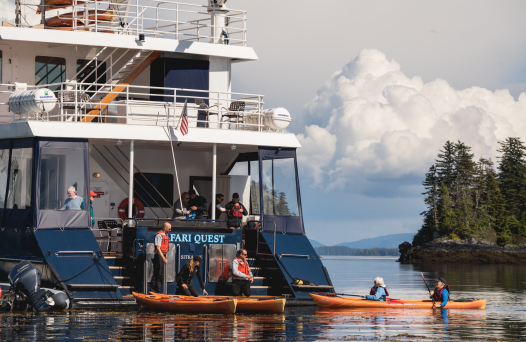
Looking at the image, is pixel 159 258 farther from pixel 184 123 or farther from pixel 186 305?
pixel 184 123

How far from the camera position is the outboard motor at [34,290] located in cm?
1382

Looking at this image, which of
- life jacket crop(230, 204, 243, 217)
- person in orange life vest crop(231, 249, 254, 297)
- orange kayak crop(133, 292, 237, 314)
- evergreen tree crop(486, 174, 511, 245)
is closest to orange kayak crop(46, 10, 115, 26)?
life jacket crop(230, 204, 243, 217)

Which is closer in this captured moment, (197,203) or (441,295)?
(441,295)

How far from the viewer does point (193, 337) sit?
1082 cm

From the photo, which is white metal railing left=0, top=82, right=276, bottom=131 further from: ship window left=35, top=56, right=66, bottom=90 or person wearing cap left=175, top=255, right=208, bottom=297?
person wearing cap left=175, top=255, right=208, bottom=297

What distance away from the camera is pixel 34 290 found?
45.5 ft

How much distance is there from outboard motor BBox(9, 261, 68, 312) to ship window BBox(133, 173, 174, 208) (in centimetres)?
518

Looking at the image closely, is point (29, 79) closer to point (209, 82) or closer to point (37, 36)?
point (37, 36)

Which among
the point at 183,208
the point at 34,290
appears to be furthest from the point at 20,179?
the point at 183,208

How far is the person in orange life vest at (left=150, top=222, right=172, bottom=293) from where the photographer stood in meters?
14.7

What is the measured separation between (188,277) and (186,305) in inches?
44.8

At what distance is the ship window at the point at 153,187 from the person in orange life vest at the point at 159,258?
3.98 m

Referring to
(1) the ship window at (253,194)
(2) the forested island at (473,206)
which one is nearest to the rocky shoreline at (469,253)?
(2) the forested island at (473,206)

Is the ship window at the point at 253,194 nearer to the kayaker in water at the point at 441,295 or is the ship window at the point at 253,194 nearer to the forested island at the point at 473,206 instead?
the kayaker in water at the point at 441,295
